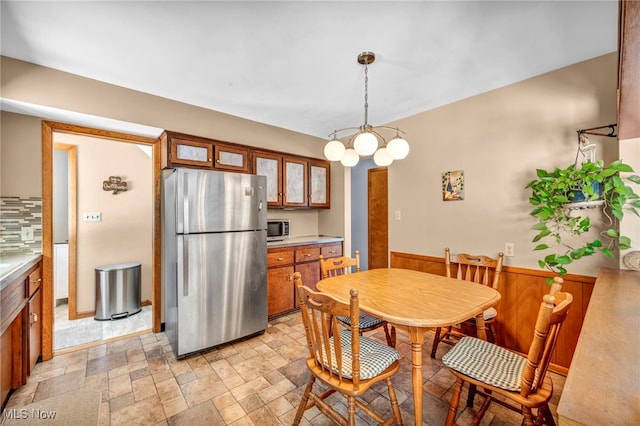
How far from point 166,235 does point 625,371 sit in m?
3.00

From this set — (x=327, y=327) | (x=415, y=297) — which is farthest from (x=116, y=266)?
(x=415, y=297)

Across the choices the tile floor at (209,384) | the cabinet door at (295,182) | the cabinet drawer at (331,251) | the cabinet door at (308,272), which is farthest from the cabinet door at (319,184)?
the tile floor at (209,384)

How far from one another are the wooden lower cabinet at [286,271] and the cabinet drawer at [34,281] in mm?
1900

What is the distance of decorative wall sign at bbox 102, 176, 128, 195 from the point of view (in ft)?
11.1

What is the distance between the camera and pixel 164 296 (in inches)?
111

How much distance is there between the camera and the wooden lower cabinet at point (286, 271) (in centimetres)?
316

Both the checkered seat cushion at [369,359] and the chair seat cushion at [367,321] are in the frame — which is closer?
the checkered seat cushion at [369,359]

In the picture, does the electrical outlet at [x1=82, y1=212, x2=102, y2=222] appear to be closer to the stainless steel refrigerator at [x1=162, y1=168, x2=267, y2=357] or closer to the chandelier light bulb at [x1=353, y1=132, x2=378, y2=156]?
the stainless steel refrigerator at [x1=162, y1=168, x2=267, y2=357]

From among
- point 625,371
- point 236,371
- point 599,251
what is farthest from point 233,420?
point 599,251

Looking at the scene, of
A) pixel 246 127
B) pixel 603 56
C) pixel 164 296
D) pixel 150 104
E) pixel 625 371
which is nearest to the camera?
pixel 625 371

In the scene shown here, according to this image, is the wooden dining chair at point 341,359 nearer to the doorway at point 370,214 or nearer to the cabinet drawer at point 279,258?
the cabinet drawer at point 279,258

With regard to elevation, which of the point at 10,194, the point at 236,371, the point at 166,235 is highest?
the point at 10,194

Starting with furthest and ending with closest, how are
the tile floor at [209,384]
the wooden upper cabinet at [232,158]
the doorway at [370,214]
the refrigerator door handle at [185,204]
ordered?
the doorway at [370,214] < the wooden upper cabinet at [232,158] < the refrigerator door handle at [185,204] < the tile floor at [209,384]

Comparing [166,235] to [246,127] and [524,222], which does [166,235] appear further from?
[524,222]
